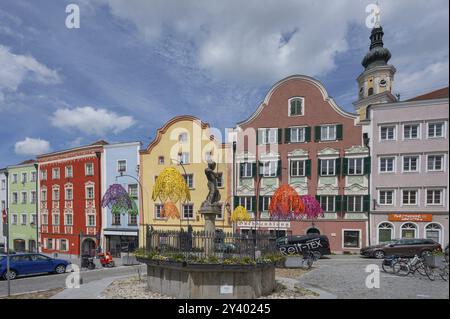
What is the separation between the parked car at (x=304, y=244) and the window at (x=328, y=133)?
978 centimetres

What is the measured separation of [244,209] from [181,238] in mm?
17546

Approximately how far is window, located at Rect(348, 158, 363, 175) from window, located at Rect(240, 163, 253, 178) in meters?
9.12

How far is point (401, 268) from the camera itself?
12.9 meters

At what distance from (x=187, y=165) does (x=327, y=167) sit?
1409 cm

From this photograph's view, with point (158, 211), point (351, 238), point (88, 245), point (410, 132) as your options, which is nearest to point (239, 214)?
point (158, 211)

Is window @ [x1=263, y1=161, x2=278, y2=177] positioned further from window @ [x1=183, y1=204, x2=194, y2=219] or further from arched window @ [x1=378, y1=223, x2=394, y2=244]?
arched window @ [x1=378, y1=223, x2=394, y2=244]

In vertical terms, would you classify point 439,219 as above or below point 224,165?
below

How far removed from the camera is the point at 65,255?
34281mm

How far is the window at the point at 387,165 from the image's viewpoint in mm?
23359

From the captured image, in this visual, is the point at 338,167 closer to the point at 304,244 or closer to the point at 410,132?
the point at 410,132

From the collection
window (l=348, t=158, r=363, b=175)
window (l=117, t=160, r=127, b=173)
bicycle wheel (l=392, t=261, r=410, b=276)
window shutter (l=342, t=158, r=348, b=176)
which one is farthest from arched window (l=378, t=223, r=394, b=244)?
window (l=117, t=160, r=127, b=173)

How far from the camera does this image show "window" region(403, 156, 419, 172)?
2160 centimetres
